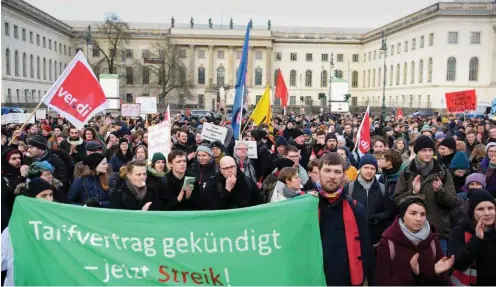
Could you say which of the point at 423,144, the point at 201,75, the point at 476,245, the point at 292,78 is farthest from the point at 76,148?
the point at 292,78

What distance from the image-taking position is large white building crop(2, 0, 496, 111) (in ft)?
203

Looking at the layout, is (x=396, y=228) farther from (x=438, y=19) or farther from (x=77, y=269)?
(x=438, y=19)

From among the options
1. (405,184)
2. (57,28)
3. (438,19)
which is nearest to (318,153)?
(405,184)

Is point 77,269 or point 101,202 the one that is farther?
point 101,202

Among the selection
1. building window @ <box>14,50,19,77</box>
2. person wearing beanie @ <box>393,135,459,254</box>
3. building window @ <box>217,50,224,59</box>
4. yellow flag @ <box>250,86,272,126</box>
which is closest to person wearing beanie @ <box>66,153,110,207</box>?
person wearing beanie @ <box>393,135,459,254</box>

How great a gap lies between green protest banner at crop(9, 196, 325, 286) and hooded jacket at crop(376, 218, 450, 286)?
0.44 meters

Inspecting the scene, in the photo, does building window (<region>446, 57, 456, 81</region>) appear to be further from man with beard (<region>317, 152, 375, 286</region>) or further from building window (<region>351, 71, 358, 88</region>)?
man with beard (<region>317, 152, 375, 286</region>)

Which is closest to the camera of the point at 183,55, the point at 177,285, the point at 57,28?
the point at 177,285

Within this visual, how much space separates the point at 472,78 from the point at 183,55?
4066 cm

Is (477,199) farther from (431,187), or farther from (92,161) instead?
(92,161)

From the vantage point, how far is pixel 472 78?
62844 mm

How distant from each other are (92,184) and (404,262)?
4.22 m

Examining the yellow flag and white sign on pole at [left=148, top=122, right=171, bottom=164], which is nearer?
white sign on pole at [left=148, top=122, right=171, bottom=164]

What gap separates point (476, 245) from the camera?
4.27 metres
